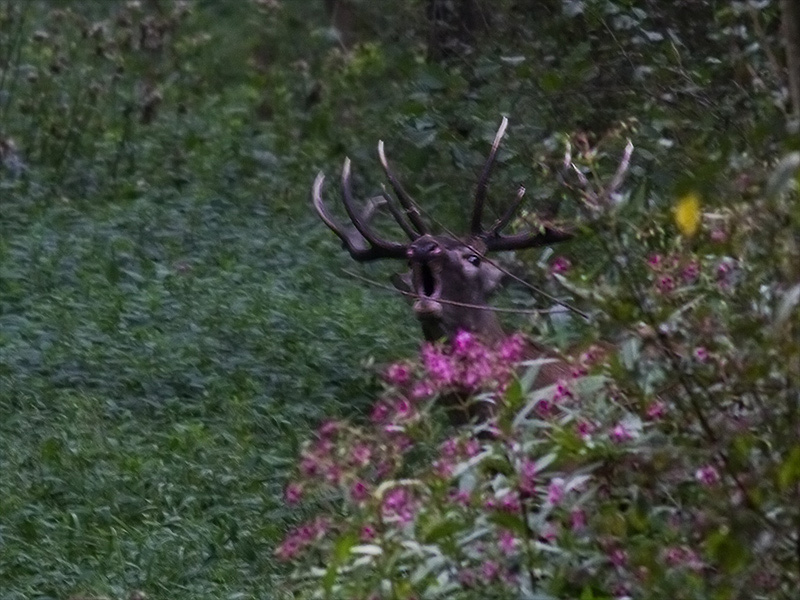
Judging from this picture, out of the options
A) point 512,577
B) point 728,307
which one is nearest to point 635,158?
point 728,307

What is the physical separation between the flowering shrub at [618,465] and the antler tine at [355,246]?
10.6 ft

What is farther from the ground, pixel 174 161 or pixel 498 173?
pixel 498 173

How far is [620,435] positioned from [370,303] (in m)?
4.86

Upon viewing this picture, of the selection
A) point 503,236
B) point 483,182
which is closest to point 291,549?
point 483,182

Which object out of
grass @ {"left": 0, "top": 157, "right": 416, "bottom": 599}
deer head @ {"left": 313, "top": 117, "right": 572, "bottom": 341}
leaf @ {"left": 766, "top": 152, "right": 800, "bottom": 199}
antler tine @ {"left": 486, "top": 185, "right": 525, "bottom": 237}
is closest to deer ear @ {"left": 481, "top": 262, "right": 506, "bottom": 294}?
deer head @ {"left": 313, "top": 117, "right": 572, "bottom": 341}

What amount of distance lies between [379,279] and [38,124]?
2846mm

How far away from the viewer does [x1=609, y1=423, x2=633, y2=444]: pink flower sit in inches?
129

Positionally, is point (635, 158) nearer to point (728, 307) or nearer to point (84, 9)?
point (728, 307)

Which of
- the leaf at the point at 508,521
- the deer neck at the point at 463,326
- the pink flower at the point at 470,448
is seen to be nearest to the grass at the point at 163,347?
the deer neck at the point at 463,326

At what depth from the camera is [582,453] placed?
3250 millimetres

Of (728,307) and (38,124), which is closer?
(728,307)

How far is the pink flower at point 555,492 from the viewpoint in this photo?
324 cm

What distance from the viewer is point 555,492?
3250mm

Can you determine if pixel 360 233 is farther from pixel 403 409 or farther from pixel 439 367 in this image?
pixel 403 409
